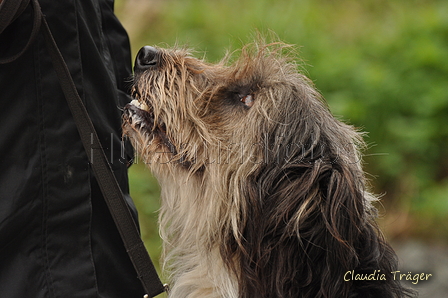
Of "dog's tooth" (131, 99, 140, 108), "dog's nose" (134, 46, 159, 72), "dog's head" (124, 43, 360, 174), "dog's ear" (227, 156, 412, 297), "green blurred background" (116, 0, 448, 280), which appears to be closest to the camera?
"dog's ear" (227, 156, 412, 297)

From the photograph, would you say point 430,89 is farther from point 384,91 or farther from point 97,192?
point 97,192

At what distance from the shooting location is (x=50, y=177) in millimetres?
2064

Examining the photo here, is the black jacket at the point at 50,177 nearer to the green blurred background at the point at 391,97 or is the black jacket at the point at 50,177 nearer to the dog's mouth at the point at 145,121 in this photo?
the dog's mouth at the point at 145,121

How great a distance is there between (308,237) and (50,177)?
1.20 metres

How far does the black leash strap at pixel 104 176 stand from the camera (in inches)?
80.5

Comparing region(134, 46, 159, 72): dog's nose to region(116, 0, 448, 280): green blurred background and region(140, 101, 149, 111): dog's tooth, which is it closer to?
region(140, 101, 149, 111): dog's tooth

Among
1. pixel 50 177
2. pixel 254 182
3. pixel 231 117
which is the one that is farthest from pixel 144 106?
pixel 50 177

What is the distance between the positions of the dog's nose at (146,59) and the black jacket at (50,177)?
28.0 inches

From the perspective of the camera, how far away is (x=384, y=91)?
6758mm

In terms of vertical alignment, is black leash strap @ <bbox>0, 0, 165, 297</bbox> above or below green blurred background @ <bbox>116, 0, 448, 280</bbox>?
below

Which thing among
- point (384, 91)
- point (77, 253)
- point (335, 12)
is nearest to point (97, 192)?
point (77, 253)

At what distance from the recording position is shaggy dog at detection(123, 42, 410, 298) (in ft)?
7.98

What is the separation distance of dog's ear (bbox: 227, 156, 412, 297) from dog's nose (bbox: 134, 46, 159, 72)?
0.95 meters

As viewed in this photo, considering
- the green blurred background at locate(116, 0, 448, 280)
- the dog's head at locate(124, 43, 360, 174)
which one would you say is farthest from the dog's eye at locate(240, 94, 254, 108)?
the green blurred background at locate(116, 0, 448, 280)
